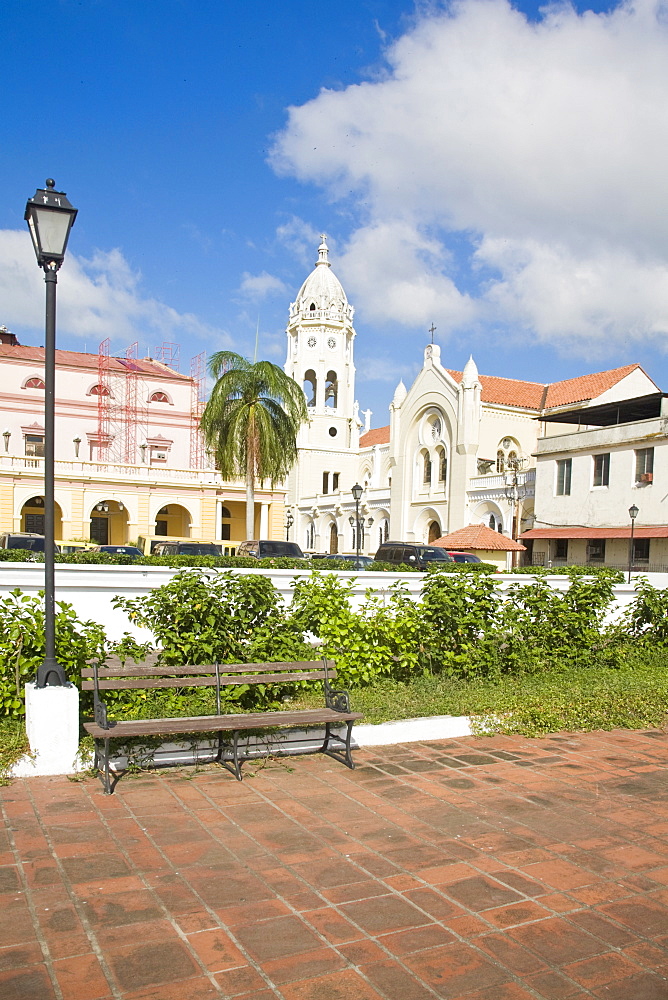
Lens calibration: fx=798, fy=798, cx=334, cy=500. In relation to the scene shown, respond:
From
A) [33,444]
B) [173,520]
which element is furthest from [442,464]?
[33,444]

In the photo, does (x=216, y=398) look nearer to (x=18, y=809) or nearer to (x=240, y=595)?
(x=240, y=595)

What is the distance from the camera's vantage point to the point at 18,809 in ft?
17.2

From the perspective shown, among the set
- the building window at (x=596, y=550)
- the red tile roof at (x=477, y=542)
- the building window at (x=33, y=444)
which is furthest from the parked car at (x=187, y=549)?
the building window at (x=33, y=444)

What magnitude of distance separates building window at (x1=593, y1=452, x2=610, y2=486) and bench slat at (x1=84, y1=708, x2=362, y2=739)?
3189 cm

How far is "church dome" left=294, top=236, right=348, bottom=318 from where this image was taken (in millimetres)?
67500

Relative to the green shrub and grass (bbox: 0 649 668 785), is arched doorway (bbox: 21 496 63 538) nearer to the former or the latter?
grass (bbox: 0 649 668 785)

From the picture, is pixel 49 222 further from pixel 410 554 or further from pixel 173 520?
pixel 173 520

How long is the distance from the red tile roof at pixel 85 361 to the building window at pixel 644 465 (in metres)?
26.2

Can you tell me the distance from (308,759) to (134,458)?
134 ft

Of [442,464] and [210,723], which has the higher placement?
[442,464]

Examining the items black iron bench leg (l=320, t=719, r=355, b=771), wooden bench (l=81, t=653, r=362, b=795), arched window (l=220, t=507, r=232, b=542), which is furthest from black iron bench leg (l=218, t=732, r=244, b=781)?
arched window (l=220, t=507, r=232, b=542)

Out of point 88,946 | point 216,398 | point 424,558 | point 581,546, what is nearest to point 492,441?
point 581,546

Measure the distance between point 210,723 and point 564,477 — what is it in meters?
34.6

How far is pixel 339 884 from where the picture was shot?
4258mm
